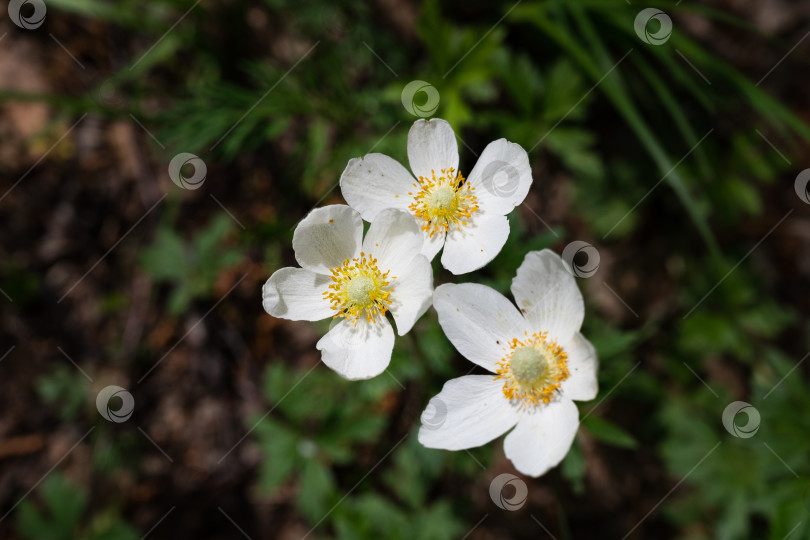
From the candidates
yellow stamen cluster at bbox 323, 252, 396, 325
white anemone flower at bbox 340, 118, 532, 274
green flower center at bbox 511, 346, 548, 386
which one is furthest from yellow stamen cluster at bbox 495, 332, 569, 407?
yellow stamen cluster at bbox 323, 252, 396, 325

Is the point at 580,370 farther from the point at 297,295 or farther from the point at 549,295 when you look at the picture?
the point at 297,295

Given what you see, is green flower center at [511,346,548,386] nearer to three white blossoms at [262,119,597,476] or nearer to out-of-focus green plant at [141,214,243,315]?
three white blossoms at [262,119,597,476]

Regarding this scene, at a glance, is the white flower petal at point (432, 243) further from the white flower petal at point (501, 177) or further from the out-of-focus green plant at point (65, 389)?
the out-of-focus green plant at point (65, 389)

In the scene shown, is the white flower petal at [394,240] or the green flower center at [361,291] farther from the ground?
the white flower petal at [394,240]

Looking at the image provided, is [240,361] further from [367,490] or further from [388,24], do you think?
[388,24]

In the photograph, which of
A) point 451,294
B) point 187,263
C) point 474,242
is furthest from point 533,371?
point 187,263

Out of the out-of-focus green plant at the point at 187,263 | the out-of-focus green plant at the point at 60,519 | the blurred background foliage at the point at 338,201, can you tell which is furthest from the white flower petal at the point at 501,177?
the out-of-focus green plant at the point at 60,519
